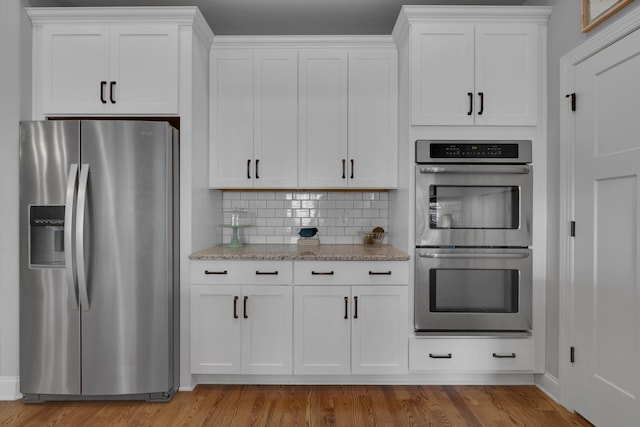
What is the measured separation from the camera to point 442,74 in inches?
105

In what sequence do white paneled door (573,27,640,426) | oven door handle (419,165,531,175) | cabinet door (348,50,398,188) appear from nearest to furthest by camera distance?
white paneled door (573,27,640,426) → oven door handle (419,165,531,175) → cabinet door (348,50,398,188)

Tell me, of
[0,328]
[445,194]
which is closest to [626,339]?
[445,194]

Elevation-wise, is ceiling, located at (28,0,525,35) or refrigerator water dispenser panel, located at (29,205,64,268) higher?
→ ceiling, located at (28,0,525,35)

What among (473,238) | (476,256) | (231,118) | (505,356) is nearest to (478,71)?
(473,238)

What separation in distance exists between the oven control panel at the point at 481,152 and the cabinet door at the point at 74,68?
7.34 ft

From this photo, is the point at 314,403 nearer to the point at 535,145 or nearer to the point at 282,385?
the point at 282,385

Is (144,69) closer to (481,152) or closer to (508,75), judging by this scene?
(481,152)

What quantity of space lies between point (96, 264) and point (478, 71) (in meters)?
2.75

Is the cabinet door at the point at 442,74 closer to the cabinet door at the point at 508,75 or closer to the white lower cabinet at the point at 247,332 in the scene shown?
the cabinet door at the point at 508,75

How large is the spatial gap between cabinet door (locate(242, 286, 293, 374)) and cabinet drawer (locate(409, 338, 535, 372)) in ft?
2.85

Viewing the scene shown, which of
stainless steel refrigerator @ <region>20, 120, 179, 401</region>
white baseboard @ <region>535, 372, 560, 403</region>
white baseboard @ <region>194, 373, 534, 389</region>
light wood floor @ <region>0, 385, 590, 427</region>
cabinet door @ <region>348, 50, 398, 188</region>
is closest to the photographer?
light wood floor @ <region>0, 385, 590, 427</region>

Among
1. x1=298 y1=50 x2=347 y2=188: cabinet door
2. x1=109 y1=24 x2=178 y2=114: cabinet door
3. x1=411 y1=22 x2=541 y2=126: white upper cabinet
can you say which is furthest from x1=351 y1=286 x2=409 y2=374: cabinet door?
x1=109 y1=24 x2=178 y2=114: cabinet door

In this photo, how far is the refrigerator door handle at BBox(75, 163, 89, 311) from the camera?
7.66 feet

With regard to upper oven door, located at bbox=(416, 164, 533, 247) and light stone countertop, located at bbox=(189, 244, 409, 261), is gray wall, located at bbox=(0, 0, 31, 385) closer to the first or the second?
light stone countertop, located at bbox=(189, 244, 409, 261)
